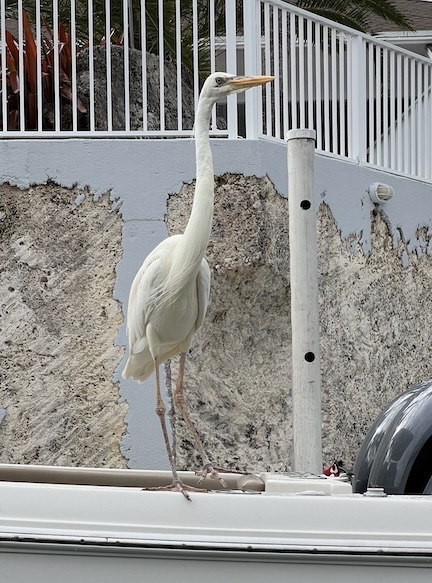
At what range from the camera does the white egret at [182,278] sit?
5230 millimetres

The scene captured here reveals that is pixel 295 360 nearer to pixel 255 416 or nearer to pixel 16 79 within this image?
pixel 255 416

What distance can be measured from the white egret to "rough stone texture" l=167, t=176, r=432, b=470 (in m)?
1.69

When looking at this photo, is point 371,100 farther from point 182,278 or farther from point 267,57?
point 182,278

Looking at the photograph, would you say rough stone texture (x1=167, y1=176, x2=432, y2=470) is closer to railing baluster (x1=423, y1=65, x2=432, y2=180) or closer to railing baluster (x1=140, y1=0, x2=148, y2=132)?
railing baluster (x1=140, y1=0, x2=148, y2=132)

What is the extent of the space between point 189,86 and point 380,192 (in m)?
1.60

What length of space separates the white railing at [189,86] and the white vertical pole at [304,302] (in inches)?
49.4

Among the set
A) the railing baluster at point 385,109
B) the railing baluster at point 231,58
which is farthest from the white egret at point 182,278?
the railing baluster at point 385,109

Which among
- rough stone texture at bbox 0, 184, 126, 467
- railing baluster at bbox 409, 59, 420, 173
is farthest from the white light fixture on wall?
rough stone texture at bbox 0, 184, 126, 467

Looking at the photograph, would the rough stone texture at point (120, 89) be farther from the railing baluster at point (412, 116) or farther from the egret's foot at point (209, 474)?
the egret's foot at point (209, 474)

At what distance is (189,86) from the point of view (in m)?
8.78

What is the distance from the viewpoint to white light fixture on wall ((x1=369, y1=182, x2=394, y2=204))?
338 inches

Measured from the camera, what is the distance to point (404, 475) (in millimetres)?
4152

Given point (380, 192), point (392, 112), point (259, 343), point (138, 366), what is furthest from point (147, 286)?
point (392, 112)

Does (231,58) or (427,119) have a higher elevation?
(231,58)
